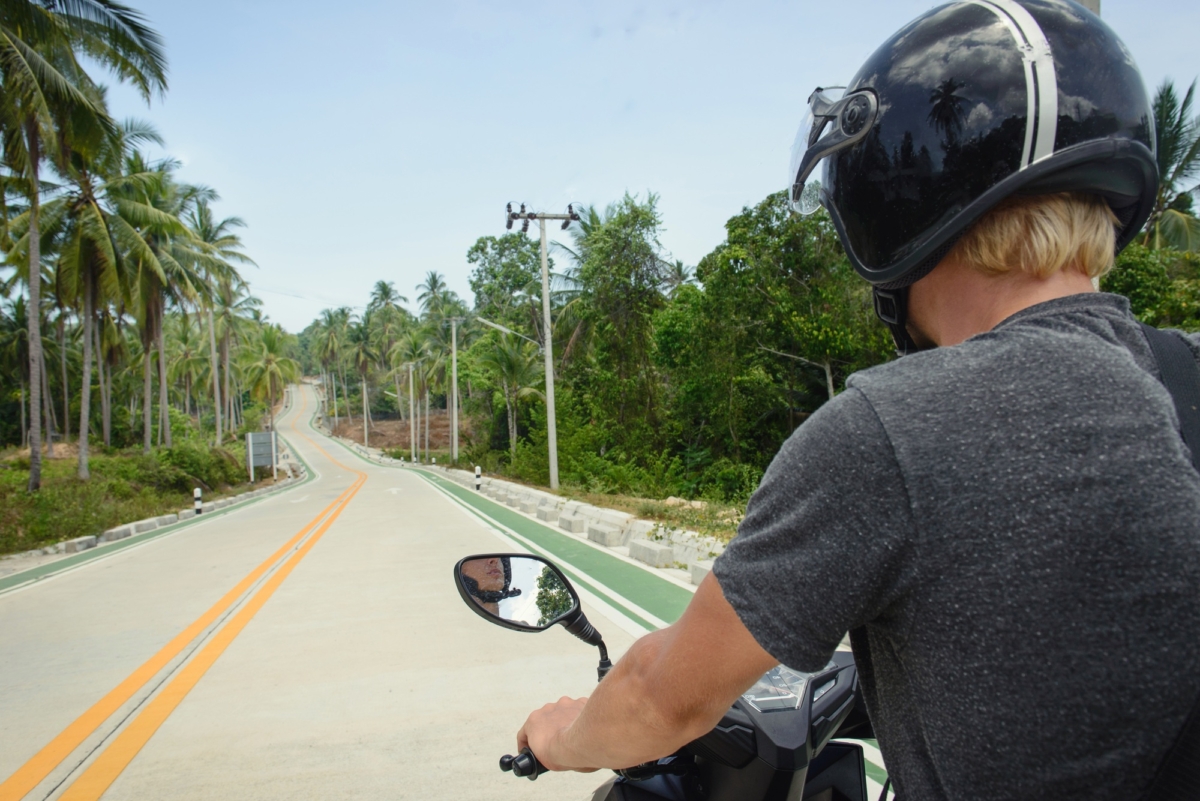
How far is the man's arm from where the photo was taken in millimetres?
972

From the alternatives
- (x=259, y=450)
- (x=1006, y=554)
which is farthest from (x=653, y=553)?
(x=259, y=450)

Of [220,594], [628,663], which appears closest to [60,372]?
[220,594]

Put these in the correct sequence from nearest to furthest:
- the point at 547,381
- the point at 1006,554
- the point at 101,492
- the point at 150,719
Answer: the point at 1006,554, the point at 150,719, the point at 101,492, the point at 547,381

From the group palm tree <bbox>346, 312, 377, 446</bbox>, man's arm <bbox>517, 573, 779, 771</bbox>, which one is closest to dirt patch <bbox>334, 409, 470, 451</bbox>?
palm tree <bbox>346, 312, 377, 446</bbox>

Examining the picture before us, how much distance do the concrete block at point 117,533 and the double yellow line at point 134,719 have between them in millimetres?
8733

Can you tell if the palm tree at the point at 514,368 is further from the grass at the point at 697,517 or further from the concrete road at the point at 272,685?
the concrete road at the point at 272,685

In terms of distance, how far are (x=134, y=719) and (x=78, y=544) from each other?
11.3 meters

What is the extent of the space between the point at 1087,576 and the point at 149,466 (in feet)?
97.7

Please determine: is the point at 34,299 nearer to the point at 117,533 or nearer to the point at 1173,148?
the point at 117,533

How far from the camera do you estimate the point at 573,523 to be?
13.4 m

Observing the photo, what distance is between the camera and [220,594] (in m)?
8.26

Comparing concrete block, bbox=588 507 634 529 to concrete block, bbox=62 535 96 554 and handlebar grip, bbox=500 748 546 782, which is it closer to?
concrete block, bbox=62 535 96 554

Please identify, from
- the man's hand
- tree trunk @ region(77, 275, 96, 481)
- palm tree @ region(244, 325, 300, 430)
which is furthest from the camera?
palm tree @ region(244, 325, 300, 430)

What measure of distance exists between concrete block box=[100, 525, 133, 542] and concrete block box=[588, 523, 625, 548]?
32.8 ft
